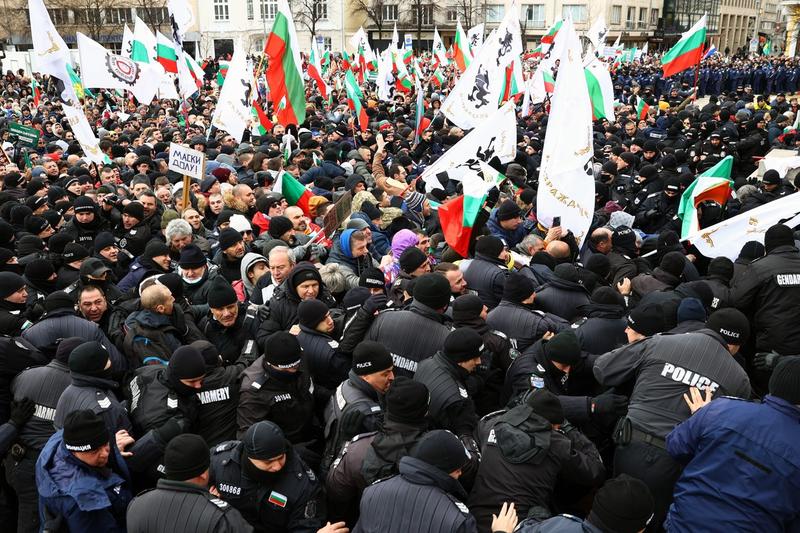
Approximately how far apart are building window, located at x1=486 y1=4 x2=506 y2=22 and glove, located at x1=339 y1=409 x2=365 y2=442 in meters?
77.2

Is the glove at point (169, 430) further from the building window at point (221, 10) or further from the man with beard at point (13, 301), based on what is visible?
the building window at point (221, 10)

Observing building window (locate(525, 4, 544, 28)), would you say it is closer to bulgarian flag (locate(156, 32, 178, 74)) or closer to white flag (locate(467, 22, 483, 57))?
white flag (locate(467, 22, 483, 57))

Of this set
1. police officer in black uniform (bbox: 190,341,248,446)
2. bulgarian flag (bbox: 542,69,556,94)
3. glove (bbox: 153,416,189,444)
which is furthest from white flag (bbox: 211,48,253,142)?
glove (bbox: 153,416,189,444)

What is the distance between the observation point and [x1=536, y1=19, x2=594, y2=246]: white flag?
7.32 m

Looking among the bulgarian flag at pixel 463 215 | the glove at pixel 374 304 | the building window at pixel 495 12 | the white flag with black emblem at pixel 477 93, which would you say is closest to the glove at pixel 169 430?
the glove at pixel 374 304

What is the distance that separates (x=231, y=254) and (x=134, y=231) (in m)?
1.74

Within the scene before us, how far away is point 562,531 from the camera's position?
3.07 meters

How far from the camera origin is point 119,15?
6700 cm

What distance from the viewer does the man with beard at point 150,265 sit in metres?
6.51

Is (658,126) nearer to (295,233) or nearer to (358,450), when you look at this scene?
(295,233)

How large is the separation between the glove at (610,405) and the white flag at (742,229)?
10.4ft

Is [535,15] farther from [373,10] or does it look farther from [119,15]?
[119,15]

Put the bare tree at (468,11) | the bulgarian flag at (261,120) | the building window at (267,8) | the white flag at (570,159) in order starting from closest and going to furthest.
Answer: the white flag at (570,159), the bulgarian flag at (261,120), the building window at (267,8), the bare tree at (468,11)

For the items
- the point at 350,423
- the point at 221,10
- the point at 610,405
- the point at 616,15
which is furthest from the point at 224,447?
the point at 616,15
